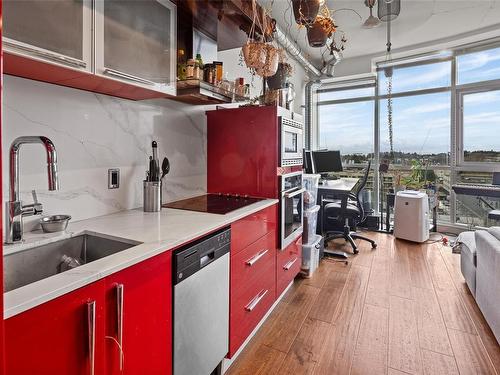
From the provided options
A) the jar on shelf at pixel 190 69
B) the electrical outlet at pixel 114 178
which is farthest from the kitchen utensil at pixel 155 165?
the jar on shelf at pixel 190 69

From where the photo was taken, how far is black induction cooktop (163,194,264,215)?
71.1 inches

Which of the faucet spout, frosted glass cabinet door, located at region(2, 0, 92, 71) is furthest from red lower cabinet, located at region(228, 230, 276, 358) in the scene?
frosted glass cabinet door, located at region(2, 0, 92, 71)

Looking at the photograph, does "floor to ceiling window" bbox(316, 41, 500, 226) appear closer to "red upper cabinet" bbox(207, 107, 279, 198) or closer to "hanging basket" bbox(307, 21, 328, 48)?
"hanging basket" bbox(307, 21, 328, 48)

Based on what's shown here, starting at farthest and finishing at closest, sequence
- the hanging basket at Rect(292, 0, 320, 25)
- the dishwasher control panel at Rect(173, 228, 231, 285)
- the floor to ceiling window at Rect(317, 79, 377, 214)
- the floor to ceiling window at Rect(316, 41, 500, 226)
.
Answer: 1. the floor to ceiling window at Rect(317, 79, 377, 214)
2. the floor to ceiling window at Rect(316, 41, 500, 226)
3. the hanging basket at Rect(292, 0, 320, 25)
4. the dishwasher control panel at Rect(173, 228, 231, 285)

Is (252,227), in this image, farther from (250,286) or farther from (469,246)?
(469,246)

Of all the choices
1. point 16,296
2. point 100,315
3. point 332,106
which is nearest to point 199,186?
point 100,315

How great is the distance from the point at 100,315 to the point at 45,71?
1.00 m

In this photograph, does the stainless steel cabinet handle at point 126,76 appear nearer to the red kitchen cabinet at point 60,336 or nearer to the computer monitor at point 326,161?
the red kitchen cabinet at point 60,336

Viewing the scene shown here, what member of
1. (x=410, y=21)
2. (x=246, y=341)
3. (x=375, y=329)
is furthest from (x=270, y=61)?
(x=410, y=21)

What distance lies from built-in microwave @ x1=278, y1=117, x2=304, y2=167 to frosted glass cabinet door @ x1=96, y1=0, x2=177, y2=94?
894 mm

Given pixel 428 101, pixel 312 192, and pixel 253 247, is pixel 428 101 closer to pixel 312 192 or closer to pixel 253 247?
pixel 312 192

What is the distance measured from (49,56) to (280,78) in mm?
1593

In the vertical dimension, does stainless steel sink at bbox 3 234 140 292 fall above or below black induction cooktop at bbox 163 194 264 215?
below

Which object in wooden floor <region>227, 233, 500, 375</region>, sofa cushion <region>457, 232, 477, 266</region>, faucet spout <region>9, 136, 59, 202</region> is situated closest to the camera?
faucet spout <region>9, 136, 59, 202</region>
